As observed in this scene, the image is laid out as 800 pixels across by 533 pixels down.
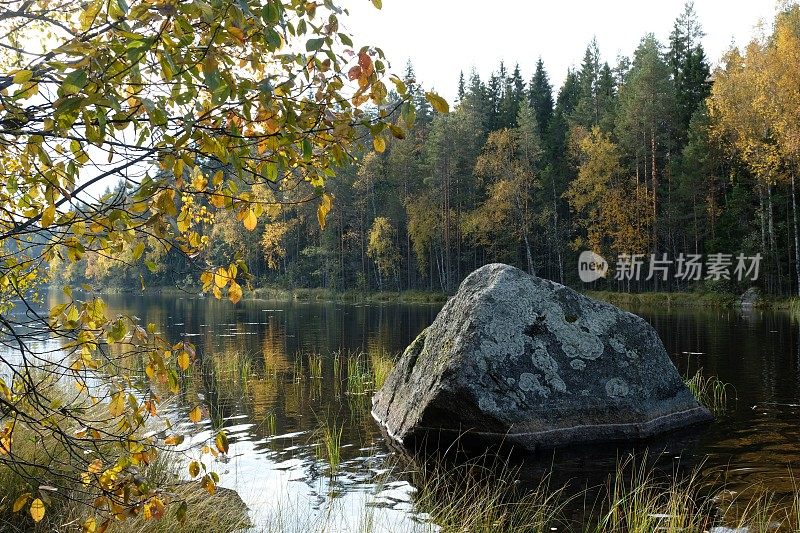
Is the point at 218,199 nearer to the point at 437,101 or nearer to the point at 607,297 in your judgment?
the point at 437,101

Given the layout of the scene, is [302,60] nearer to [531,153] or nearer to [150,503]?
[150,503]

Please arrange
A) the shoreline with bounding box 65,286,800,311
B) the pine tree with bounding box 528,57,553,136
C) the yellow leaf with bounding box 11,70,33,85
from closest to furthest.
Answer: the yellow leaf with bounding box 11,70,33,85, the shoreline with bounding box 65,286,800,311, the pine tree with bounding box 528,57,553,136

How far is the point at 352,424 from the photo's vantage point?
12.2m

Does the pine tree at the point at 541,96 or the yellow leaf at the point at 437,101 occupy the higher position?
the pine tree at the point at 541,96

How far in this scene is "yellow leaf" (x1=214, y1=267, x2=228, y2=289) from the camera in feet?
11.0

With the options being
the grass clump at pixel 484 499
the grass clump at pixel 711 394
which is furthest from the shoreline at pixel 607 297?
the grass clump at pixel 484 499

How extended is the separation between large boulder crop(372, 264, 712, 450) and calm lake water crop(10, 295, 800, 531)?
2.29 ft

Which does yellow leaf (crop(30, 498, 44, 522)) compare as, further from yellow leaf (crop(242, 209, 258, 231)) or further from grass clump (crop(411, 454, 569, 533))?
grass clump (crop(411, 454, 569, 533))

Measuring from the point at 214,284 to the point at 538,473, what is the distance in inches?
271

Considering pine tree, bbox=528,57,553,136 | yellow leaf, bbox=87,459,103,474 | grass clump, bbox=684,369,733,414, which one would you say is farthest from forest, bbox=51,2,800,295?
yellow leaf, bbox=87,459,103,474

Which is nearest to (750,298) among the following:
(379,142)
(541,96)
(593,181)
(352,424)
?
(593,181)

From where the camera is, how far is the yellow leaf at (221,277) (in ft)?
11.0

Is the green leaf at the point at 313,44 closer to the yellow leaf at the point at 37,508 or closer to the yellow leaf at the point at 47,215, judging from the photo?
the yellow leaf at the point at 47,215

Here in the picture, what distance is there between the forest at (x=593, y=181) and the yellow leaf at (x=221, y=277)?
2530cm
